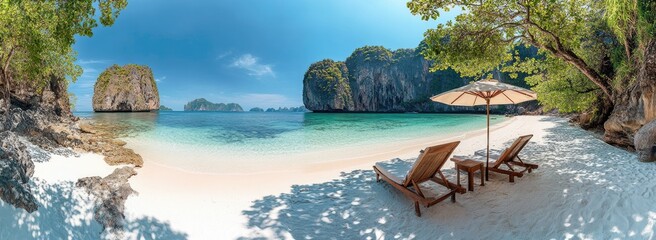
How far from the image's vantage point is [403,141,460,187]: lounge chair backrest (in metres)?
3.97

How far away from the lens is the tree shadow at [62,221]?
2.57m

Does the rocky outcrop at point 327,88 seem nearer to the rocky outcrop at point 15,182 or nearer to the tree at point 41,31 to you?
the tree at point 41,31

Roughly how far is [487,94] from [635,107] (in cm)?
455

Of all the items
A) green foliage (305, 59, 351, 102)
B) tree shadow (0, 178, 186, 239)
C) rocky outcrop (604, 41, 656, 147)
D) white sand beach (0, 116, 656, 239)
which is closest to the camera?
tree shadow (0, 178, 186, 239)

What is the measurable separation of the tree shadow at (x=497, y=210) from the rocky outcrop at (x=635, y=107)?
143 centimetres

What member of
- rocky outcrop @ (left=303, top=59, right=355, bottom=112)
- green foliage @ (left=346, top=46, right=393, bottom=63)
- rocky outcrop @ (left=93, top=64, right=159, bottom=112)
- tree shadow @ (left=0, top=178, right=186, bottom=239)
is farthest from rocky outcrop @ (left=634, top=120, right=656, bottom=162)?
rocky outcrop @ (left=93, top=64, right=159, bottom=112)

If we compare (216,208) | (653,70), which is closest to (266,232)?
(216,208)

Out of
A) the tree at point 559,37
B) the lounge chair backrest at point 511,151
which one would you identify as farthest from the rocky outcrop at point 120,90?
the lounge chair backrest at point 511,151

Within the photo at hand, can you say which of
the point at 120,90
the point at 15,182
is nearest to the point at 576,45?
the point at 15,182

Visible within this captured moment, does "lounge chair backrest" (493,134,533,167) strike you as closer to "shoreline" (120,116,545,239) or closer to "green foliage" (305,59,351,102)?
"shoreline" (120,116,545,239)

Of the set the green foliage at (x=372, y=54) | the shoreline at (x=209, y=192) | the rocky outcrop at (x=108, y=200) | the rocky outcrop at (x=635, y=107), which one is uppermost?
the green foliage at (x=372, y=54)

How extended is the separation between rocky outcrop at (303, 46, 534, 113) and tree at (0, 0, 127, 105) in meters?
89.7

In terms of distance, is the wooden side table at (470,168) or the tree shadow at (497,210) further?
the wooden side table at (470,168)

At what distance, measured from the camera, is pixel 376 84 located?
109 metres
